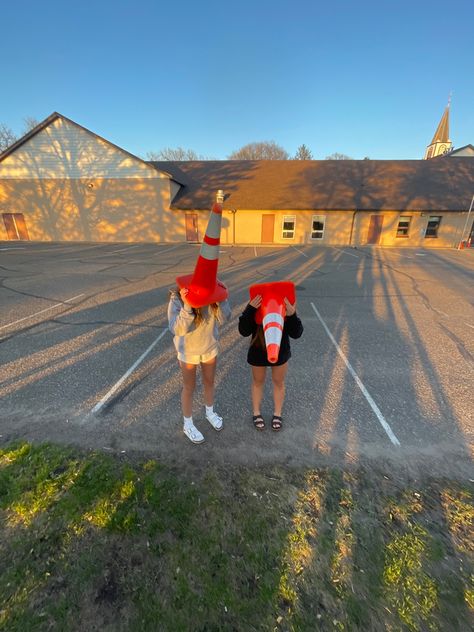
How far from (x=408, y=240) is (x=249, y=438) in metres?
23.2

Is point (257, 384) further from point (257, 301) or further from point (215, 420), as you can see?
point (257, 301)

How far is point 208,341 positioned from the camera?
2.54m

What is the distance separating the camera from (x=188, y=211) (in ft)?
71.9

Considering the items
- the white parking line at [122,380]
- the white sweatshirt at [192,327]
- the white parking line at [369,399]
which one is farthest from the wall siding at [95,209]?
the white sweatshirt at [192,327]

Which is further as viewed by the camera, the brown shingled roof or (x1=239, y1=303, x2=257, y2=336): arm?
the brown shingled roof

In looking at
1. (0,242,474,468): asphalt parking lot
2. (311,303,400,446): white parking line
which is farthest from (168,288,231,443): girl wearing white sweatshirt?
(311,303,400,446): white parking line

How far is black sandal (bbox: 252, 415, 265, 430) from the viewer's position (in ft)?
9.60

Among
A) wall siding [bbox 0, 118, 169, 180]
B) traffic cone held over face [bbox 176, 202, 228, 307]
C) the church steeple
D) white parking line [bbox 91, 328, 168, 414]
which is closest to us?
traffic cone held over face [bbox 176, 202, 228, 307]

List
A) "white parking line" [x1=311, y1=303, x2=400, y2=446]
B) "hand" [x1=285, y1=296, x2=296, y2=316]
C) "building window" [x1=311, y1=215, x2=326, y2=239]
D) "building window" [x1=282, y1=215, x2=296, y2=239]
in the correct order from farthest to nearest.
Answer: "building window" [x1=282, y1=215, x2=296, y2=239] → "building window" [x1=311, y1=215, x2=326, y2=239] → "white parking line" [x1=311, y1=303, x2=400, y2=446] → "hand" [x1=285, y1=296, x2=296, y2=316]

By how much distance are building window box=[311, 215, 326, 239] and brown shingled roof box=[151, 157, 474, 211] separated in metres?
0.77

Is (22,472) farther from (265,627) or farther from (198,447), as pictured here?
(265,627)

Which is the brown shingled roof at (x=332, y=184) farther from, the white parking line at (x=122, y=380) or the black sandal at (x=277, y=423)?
the black sandal at (x=277, y=423)

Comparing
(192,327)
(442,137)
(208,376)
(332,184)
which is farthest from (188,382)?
(442,137)

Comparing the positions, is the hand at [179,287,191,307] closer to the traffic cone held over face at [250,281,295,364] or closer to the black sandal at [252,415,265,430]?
the traffic cone held over face at [250,281,295,364]
